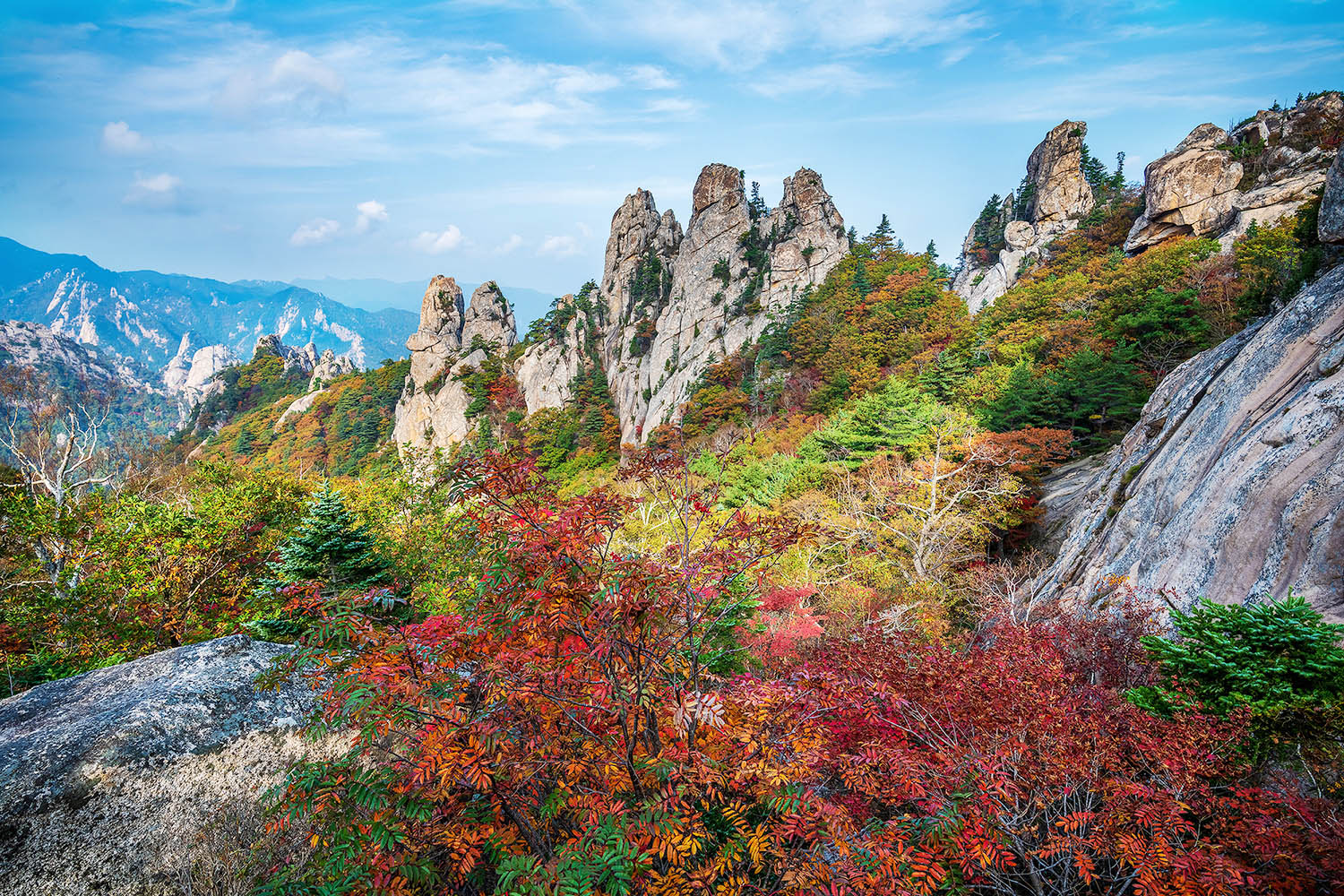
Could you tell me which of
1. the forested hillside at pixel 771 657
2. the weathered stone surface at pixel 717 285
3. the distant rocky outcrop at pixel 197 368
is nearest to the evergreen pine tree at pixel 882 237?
the weathered stone surface at pixel 717 285

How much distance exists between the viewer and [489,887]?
4445 millimetres

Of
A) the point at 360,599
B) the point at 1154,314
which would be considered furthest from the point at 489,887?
the point at 1154,314

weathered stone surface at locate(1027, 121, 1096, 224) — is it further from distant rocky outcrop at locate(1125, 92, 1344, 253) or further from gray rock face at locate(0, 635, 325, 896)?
gray rock face at locate(0, 635, 325, 896)

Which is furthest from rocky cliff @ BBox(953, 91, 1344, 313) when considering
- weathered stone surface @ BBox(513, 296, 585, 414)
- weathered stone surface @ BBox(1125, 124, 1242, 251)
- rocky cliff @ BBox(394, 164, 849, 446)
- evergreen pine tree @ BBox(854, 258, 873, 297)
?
weathered stone surface @ BBox(513, 296, 585, 414)

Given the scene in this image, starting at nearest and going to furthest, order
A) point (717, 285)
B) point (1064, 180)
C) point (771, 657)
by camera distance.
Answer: point (771, 657) < point (1064, 180) < point (717, 285)

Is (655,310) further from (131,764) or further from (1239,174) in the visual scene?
(131,764)

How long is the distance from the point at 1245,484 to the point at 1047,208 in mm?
48547

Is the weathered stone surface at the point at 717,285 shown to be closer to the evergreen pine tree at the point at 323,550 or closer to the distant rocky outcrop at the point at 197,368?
the evergreen pine tree at the point at 323,550

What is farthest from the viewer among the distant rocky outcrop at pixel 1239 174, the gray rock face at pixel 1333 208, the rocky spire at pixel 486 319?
the rocky spire at pixel 486 319

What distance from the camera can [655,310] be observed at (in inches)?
2023

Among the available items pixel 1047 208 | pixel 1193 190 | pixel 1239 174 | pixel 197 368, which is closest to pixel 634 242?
pixel 1047 208

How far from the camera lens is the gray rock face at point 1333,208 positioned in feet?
28.6

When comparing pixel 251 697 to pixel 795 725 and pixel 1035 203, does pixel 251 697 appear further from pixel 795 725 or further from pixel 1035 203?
pixel 1035 203

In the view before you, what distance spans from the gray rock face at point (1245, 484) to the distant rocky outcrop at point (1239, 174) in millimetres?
26686
